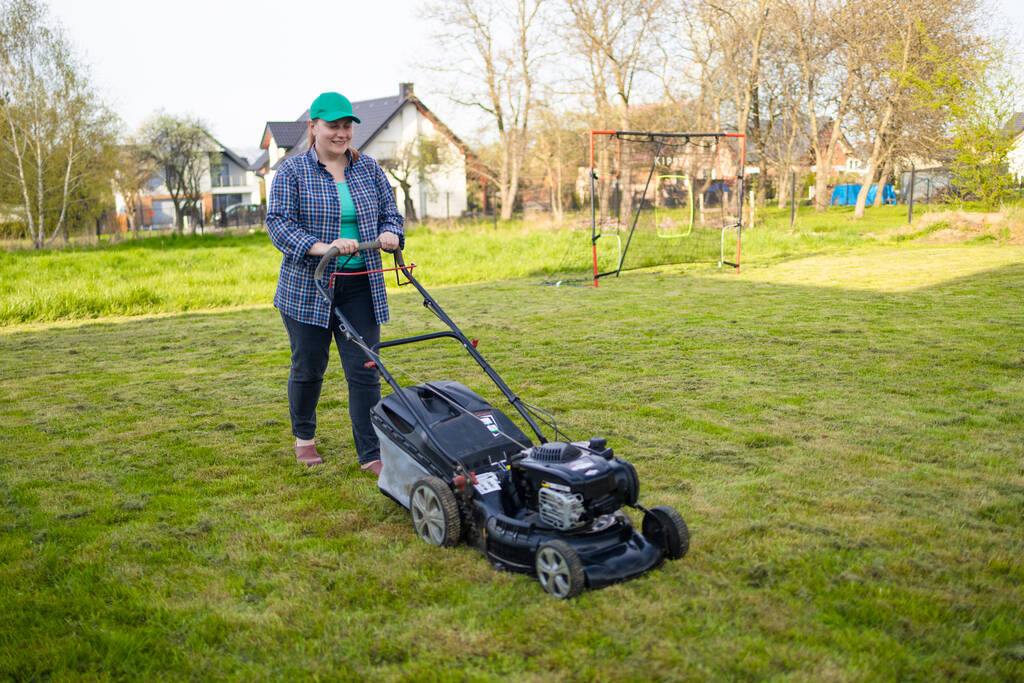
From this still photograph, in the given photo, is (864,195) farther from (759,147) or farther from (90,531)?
(90,531)

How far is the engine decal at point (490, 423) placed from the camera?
304 cm

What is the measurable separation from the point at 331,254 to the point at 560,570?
1620 millimetres

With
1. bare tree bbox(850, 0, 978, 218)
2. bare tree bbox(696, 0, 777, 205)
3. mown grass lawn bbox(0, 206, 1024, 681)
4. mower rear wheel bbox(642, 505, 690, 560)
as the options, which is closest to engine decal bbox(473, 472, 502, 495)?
mown grass lawn bbox(0, 206, 1024, 681)

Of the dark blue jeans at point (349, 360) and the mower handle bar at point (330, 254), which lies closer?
the mower handle bar at point (330, 254)

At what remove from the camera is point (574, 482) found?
8.08 ft

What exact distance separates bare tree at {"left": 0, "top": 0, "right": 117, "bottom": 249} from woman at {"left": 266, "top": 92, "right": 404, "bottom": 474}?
76.1 ft

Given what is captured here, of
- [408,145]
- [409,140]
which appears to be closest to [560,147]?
[408,145]

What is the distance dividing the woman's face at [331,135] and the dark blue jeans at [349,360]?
55cm

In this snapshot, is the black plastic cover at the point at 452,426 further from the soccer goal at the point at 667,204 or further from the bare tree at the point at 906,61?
the bare tree at the point at 906,61

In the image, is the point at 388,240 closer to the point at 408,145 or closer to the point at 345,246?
the point at 345,246

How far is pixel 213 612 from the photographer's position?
2.46 m

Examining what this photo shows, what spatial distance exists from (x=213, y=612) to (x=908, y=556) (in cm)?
219

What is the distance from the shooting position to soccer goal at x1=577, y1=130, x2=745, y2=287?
456 inches

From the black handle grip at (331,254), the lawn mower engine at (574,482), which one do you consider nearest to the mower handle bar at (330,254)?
the black handle grip at (331,254)
